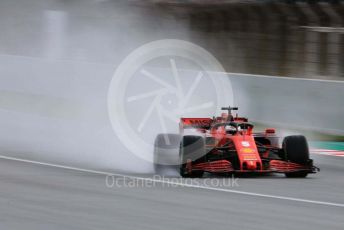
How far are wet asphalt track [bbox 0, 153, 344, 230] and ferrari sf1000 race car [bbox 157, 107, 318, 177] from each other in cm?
19

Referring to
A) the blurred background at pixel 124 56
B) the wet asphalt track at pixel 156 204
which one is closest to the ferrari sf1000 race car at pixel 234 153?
the wet asphalt track at pixel 156 204

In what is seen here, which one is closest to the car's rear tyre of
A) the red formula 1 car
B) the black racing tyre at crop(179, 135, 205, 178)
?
the red formula 1 car

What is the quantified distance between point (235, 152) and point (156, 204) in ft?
6.54

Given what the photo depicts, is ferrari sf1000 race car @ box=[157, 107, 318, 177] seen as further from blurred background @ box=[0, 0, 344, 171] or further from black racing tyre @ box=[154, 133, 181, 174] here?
blurred background @ box=[0, 0, 344, 171]

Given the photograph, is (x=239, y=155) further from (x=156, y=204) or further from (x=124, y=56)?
(x=124, y=56)

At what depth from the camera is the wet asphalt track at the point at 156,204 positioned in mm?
8156

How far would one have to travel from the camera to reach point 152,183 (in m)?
10.8

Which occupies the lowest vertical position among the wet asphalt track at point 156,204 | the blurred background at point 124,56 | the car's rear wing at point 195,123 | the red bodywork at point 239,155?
the wet asphalt track at point 156,204

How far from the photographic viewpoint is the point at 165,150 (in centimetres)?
1143

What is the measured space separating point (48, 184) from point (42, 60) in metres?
10.1

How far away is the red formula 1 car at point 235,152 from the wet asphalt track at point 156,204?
0.18m

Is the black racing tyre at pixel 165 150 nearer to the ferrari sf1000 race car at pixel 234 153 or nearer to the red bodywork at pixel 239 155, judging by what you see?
the ferrari sf1000 race car at pixel 234 153

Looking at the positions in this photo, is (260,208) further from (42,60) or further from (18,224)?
→ (42,60)

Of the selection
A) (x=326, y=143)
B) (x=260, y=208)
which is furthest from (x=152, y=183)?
(x=326, y=143)
